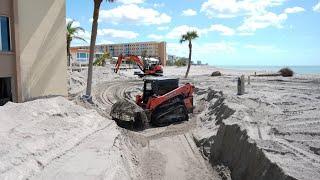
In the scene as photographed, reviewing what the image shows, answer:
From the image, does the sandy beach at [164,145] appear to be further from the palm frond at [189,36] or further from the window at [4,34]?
the palm frond at [189,36]

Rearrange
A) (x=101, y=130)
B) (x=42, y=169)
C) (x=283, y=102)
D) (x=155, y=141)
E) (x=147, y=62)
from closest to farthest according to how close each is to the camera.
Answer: (x=42, y=169) < (x=101, y=130) < (x=155, y=141) < (x=283, y=102) < (x=147, y=62)

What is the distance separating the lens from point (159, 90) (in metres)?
21.6

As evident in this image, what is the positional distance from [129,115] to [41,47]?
550cm

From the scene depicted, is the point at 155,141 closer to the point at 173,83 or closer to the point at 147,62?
the point at 173,83

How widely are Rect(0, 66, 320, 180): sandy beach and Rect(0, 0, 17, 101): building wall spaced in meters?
3.60

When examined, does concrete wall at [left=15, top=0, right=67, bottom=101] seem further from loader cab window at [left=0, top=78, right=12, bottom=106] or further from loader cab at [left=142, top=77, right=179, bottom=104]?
loader cab at [left=142, top=77, right=179, bottom=104]

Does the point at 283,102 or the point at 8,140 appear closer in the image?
the point at 8,140

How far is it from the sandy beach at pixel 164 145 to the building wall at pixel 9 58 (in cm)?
360

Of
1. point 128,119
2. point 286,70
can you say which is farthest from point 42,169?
point 286,70

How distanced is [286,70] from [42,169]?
142 feet

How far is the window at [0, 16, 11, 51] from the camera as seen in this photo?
18.5m

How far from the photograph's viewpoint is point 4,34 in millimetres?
18672

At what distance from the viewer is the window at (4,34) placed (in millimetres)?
18516

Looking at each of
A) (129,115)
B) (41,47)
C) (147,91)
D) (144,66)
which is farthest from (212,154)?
(144,66)
